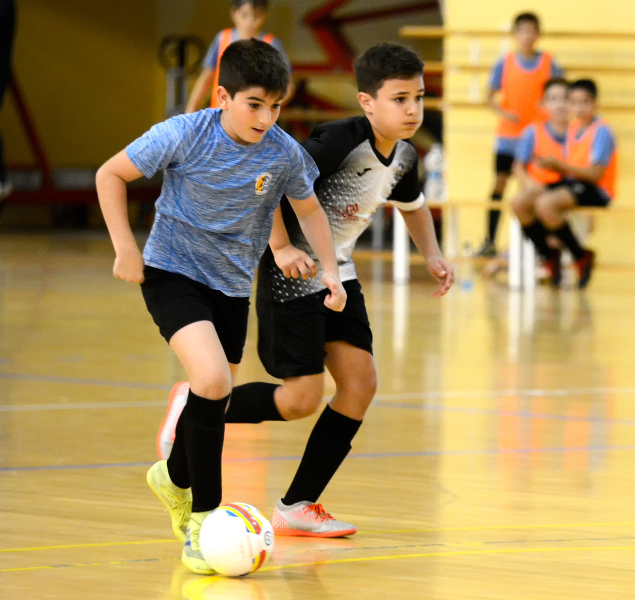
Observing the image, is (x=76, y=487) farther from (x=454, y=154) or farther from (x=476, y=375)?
(x=454, y=154)

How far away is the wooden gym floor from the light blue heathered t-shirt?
570 mm

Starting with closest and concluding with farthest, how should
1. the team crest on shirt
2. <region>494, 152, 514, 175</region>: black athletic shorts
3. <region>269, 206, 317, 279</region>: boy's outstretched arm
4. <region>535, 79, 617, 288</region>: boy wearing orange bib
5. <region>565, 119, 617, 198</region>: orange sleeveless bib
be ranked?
the team crest on shirt < <region>269, 206, 317, 279</region>: boy's outstretched arm < <region>535, 79, 617, 288</region>: boy wearing orange bib < <region>565, 119, 617, 198</region>: orange sleeveless bib < <region>494, 152, 514, 175</region>: black athletic shorts

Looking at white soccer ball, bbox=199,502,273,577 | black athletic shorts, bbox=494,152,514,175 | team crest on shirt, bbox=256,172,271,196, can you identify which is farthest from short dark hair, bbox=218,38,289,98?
black athletic shorts, bbox=494,152,514,175

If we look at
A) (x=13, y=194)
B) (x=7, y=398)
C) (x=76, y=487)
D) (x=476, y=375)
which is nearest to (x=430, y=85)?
(x=13, y=194)

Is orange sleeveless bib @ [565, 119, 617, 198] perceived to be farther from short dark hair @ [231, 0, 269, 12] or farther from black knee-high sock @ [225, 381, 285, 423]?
black knee-high sock @ [225, 381, 285, 423]

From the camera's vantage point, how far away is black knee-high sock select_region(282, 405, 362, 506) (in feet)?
9.01

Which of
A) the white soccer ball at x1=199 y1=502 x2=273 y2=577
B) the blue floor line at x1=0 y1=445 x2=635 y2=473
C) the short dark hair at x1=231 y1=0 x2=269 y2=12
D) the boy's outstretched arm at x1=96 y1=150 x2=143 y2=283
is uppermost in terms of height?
the short dark hair at x1=231 y1=0 x2=269 y2=12

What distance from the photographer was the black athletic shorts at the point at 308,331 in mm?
2764

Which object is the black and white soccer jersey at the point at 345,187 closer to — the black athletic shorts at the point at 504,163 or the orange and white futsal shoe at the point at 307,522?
the orange and white futsal shoe at the point at 307,522

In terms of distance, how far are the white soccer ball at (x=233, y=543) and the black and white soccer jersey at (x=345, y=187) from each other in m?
0.61

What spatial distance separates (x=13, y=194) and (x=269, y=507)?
1176 centimetres

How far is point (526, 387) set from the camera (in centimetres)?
463

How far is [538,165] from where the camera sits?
322 inches

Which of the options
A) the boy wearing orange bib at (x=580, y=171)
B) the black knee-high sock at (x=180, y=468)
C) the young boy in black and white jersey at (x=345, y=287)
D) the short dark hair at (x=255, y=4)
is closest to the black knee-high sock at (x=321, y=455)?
the young boy in black and white jersey at (x=345, y=287)
